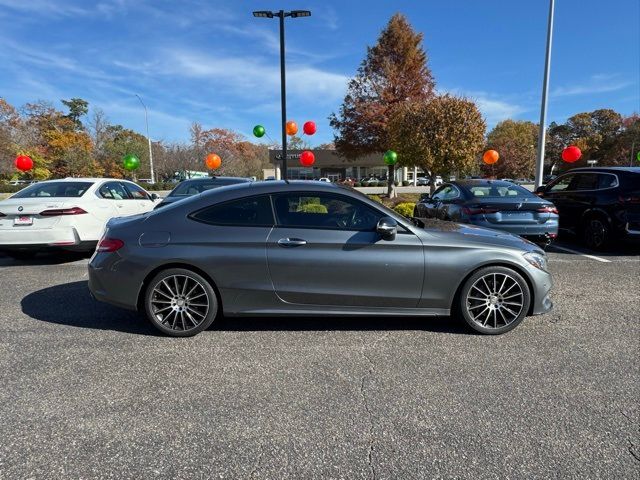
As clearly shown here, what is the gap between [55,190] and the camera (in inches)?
269

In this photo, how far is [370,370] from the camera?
3178mm

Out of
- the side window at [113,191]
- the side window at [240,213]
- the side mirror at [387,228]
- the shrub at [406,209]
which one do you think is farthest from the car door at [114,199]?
the shrub at [406,209]

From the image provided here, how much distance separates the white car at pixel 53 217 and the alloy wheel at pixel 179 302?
3.45 meters

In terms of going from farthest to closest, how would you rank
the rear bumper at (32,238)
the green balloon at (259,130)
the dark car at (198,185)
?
the green balloon at (259,130)
the dark car at (198,185)
the rear bumper at (32,238)

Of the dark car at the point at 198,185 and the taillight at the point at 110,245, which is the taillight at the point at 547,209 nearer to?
the dark car at the point at 198,185

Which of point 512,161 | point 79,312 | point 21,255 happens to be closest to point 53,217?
point 21,255

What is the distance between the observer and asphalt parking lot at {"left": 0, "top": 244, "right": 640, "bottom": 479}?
7.19 ft

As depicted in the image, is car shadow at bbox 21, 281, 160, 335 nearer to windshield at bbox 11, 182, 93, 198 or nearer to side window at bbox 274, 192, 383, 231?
side window at bbox 274, 192, 383, 231

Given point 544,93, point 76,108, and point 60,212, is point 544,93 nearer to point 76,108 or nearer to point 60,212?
point 60,212

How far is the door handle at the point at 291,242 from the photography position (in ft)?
12.1

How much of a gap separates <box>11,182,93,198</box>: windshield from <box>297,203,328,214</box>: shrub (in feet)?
15.9

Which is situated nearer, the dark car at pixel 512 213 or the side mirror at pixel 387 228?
the side mirror at pixel 387 228

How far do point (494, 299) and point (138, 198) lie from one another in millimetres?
7413

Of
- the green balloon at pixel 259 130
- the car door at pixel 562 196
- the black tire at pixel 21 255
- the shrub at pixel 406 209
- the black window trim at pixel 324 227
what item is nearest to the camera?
the black window trim at pixel 324 227
